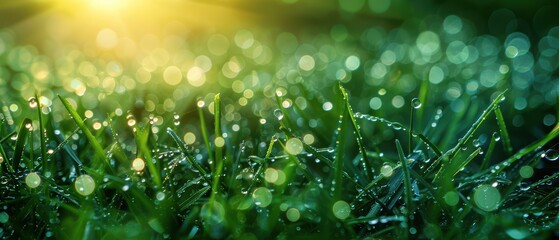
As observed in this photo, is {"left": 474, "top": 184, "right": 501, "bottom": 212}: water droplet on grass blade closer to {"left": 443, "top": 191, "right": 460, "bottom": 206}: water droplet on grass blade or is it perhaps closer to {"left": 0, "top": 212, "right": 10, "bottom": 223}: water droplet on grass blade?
{"left": 443, "top": 191, "right": 460, "bottom": 206}: water droplet on grass blade

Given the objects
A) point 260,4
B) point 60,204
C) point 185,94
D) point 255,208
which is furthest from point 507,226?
point 260,4

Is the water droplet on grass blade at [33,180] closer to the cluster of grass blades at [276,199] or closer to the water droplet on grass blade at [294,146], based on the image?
the cluster of grass blades at [276,199]

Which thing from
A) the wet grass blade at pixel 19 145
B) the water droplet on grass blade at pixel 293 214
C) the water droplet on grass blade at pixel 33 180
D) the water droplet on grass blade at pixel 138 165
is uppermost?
the wet grass blade at pixel 19 145

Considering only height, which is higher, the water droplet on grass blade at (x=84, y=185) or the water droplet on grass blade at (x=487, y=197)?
the water droplet on grass blade at (x=84, y=185)

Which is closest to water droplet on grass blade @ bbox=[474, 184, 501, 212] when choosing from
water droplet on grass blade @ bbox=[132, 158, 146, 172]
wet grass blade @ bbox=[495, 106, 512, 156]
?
wet grass blade @ bbox=[495, 106, 512, 156]

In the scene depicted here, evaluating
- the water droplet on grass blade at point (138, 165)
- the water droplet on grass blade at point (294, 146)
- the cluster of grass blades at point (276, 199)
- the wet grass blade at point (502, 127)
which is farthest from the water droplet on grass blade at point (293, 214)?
the wet grass blade at point (502, 127)

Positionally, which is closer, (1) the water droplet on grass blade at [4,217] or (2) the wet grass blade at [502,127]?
(1) the water droplet on grass blade at [4,217]
